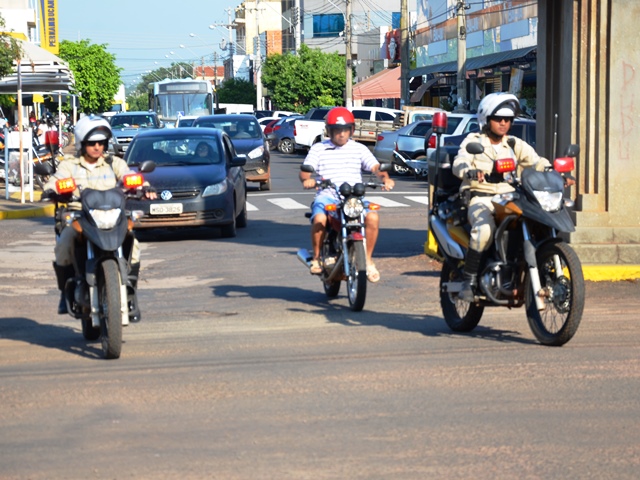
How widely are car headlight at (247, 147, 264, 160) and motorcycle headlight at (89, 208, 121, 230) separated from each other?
1947 cm

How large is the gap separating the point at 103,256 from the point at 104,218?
271mm

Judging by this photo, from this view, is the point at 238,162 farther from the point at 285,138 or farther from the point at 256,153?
the point at 285,138

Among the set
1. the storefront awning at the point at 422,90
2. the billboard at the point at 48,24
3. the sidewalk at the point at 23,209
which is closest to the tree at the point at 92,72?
the billboard at the point at 48,24

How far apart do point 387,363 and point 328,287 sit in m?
3.32

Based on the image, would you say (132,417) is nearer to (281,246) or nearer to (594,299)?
(594,299)


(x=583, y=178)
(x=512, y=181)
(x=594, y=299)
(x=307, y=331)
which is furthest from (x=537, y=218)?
(x=583, y=178)

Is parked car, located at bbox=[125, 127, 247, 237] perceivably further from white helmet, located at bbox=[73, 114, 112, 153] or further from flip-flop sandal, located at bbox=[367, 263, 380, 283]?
white helmet, located at bbox=[73, 114, 112, 153]

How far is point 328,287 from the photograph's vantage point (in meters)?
11.0

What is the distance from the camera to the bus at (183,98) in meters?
52.4

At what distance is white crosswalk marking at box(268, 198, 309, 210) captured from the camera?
22848 mm

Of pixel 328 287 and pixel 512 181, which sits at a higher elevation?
pixel 512 181

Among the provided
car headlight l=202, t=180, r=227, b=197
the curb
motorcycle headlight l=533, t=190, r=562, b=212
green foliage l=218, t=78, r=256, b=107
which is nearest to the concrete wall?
the curb

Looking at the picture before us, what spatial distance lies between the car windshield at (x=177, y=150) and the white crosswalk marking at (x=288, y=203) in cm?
418

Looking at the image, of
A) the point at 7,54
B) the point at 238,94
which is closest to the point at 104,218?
the point at 7,54
